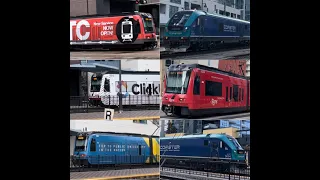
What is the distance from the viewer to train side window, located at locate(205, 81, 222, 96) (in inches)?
182

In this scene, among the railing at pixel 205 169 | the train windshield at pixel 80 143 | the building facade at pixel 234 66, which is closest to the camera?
the building facade at pixel 234 66

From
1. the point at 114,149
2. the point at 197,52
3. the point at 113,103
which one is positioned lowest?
the point at 114,149

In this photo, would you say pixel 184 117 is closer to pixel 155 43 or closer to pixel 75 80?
pixel 155 43

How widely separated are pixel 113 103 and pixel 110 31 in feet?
2.50

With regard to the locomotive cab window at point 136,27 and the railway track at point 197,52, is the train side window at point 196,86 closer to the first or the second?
the railway track at point 197,52

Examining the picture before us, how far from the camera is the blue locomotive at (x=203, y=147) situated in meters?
4.59

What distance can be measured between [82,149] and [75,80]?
0.76 metres

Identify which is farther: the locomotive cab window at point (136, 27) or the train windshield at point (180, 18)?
the locomotive cab window at point (136, 27)

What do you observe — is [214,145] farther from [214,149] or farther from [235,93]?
[235,93]

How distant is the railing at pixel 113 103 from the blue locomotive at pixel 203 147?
0.40 m

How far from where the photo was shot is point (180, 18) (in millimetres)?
4500

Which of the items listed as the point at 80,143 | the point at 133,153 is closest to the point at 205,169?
the point at 133,153

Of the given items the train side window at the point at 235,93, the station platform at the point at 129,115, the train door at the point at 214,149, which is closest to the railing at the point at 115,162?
the station platform at the point at 129,115

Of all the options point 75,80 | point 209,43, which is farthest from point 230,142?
point 75,80
